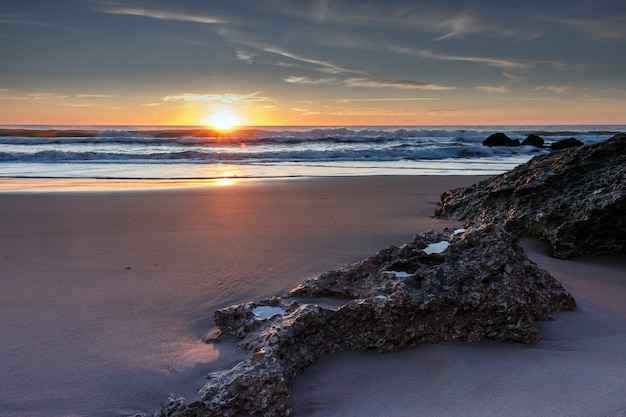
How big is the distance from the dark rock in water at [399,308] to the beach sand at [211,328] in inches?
2.9

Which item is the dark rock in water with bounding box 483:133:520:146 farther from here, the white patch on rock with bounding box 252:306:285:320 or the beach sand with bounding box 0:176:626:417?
the white patch on rock with bounding box 252:306:285:320

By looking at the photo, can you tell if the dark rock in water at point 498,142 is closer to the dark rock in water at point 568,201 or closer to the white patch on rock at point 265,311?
the dark rock in water at point 568,201

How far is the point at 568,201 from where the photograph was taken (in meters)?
3.75

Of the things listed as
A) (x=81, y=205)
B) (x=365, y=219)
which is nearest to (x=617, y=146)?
(x=365, y=219)

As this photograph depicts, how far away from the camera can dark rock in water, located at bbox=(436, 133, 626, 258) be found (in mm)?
3504

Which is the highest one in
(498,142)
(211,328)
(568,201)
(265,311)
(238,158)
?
(498,142)

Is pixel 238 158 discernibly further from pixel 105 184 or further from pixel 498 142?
pixel 498 142

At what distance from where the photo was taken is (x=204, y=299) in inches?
114

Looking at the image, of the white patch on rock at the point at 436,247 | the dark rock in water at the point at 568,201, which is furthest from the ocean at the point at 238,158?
the white patch on rock at the point at 436,247

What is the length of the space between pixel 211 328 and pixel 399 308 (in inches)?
36.0

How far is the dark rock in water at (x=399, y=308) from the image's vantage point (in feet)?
6.70

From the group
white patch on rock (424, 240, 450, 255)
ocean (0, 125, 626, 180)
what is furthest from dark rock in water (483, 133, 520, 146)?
white patch on rock (424, 240, 450, 255)

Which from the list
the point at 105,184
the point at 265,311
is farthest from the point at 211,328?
the point at 105,184

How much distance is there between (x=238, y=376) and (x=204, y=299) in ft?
3.72
